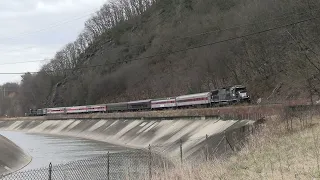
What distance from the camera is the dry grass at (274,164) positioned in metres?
10.2

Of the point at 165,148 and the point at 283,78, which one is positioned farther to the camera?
the point at 283,78

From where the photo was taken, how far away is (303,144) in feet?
45.6

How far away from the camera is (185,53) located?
98375 mm

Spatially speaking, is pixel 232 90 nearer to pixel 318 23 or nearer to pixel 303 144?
pixel 318 23

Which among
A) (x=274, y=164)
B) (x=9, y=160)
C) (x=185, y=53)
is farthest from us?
(x=185, y=53)

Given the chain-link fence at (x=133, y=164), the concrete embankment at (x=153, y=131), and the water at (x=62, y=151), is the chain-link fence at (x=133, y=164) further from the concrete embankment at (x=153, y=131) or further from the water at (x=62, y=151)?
the water at (x=62, y=151)

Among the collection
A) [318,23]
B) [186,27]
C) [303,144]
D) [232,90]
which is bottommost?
[303,144]

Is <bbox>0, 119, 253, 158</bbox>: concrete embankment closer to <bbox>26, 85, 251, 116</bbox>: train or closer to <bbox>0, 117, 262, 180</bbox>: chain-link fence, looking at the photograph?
<bbox>0, 117, 262, 180</bbox>: chain-link fence

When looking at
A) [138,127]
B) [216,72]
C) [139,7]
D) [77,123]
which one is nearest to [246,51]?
[216,72]

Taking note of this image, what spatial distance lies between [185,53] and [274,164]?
87.6 m

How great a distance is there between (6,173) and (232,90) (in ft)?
116

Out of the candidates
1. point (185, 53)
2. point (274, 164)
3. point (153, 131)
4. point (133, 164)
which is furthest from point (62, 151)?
point (185, 53)

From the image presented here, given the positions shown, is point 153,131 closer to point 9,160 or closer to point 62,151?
point 62,151

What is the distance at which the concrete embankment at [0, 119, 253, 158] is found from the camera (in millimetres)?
32531
